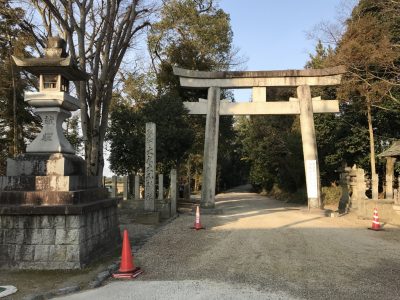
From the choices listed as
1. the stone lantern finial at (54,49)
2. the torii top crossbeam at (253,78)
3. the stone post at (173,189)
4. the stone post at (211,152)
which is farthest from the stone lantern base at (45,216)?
the torii top crossbeam at (253,78)

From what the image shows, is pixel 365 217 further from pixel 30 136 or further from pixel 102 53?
pixel 30 136

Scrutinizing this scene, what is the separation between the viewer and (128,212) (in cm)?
1541

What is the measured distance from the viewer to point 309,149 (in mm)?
18422

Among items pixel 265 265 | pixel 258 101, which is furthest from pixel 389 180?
pixel 265 265

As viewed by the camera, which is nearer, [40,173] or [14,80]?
[40,173]

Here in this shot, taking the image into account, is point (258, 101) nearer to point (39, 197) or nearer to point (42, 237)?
point (39, 197)

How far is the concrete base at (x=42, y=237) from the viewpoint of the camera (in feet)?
23.1

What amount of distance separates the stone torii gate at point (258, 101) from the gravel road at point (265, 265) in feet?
19.8

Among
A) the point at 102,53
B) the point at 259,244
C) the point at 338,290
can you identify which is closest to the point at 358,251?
the point at 259,244

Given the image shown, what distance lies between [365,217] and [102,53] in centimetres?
1351

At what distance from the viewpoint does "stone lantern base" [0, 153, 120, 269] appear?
7.07m

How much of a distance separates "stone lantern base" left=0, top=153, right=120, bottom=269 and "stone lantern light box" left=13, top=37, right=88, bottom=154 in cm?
34

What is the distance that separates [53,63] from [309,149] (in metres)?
13.0

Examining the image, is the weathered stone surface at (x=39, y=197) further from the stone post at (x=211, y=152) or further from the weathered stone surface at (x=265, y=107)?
the weathered stone surface at (x=265, y=107)
